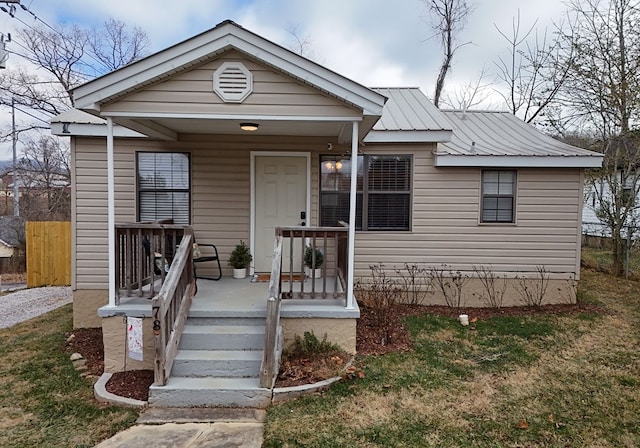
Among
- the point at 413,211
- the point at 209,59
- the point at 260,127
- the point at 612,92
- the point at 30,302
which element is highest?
the point at 612,92

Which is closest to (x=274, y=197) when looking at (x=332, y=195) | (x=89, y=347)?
(x=332, y=195)

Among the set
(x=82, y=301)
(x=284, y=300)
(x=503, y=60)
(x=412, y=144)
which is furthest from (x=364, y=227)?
(x=503, y=60)

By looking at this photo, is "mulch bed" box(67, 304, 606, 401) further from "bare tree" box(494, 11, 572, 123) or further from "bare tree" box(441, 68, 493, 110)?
"bare tree" box(441, 68, 493, 110)

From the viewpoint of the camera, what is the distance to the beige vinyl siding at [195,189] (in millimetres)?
6242

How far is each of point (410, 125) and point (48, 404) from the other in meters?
5.89

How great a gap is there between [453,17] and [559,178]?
12668 millimetres

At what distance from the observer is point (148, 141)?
633 cm

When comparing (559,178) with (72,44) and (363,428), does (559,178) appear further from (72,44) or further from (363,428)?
(72,44)

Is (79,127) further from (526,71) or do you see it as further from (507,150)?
(526,71)

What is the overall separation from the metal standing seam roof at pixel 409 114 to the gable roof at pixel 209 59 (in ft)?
5.48

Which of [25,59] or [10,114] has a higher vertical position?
[25,59]

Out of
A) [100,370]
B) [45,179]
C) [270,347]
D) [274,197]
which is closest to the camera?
[270,347]

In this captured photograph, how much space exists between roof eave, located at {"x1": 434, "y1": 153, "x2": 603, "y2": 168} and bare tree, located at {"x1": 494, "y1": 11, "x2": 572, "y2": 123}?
268 inches

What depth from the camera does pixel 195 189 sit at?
643cm
